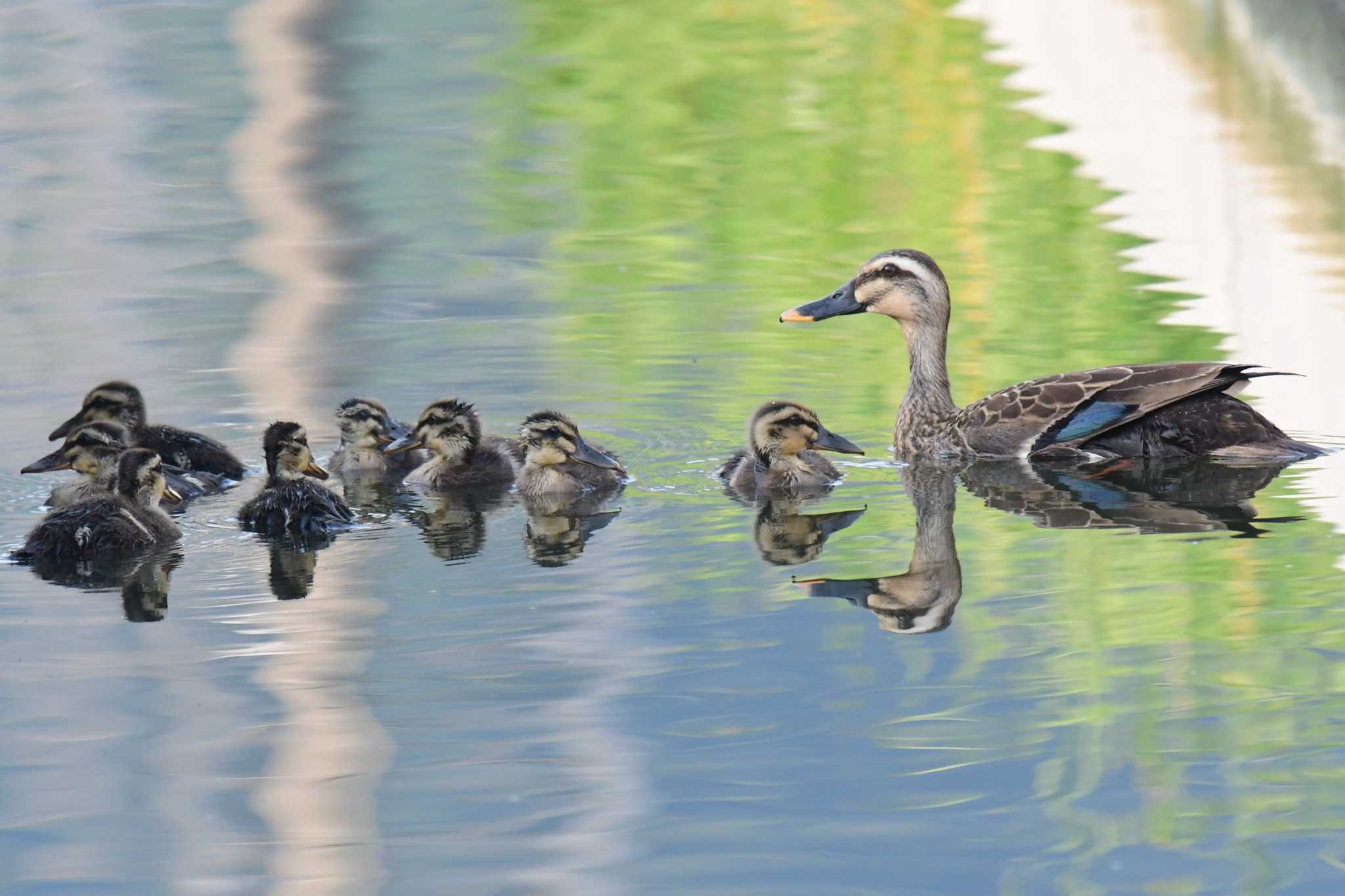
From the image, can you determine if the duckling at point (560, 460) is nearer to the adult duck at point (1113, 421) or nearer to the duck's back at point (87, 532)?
the adult duck at point (1113, 421)

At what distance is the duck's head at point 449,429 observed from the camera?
868cm

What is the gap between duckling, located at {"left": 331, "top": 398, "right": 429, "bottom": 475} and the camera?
8906 millimetres

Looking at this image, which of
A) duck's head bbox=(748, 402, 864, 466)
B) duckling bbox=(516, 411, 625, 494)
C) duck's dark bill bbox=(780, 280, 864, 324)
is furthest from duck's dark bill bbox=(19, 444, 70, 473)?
duck's dark bill bbox=(780, 280, 864, 324)

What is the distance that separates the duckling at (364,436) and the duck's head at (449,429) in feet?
0.62

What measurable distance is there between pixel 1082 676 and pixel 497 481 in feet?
11.7

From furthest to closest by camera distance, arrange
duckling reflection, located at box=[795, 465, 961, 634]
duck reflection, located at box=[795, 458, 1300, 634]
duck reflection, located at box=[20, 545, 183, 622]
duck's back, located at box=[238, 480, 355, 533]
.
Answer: duck's back, located at box=[238, 480, 355, 533]
duck reflection, located at box=[20, 545, 183, 622]
duck reflection, located at box=[795, 458, 1300, 634]
duckling reflection, located at box=[795, 465, 961, 634]

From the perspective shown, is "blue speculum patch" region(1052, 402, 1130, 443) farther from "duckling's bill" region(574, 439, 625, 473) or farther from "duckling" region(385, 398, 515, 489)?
"duckling" region(385, 398, 515, 489)

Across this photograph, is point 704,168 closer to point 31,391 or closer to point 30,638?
point 31,391

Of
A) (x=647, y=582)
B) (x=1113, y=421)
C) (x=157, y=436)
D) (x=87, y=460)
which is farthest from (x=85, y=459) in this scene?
(x=1113, y=421)

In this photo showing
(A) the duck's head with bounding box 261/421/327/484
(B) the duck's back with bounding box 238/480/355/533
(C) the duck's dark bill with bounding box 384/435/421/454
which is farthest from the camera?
(C) the duck's dark bill with bounding box 384/435/421/454

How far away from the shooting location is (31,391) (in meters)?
9.93

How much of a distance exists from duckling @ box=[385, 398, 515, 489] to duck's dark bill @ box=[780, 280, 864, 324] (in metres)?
1.80

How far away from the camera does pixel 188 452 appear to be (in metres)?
8.73

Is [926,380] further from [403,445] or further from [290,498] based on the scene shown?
[290,498]
